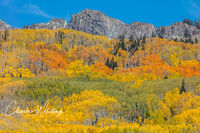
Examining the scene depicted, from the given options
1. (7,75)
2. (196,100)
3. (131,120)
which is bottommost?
(131,120)

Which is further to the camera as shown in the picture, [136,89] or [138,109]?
[136,89]

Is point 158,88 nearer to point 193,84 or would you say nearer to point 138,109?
point 193,84

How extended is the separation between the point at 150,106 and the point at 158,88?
132ft

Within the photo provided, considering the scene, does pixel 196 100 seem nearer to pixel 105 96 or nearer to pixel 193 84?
pixel 193 84

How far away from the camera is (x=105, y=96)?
14100 cm

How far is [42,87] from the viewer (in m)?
150

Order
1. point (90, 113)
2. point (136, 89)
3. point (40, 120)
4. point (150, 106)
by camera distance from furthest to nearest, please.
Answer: point (136, 89) → point (150, 106) → point (90, 113) → point (40, 120)

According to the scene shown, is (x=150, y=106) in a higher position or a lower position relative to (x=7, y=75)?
lower

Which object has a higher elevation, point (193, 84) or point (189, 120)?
point (193, 84)

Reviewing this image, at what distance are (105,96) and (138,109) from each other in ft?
98.0

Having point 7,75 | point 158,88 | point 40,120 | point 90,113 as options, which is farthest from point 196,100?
point 7,75

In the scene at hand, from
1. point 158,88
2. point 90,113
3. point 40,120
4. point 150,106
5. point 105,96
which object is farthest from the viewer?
point 158,88

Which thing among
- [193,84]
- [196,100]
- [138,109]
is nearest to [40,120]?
[138,109]

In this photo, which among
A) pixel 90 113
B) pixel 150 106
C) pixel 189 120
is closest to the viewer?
pixel 189 120
